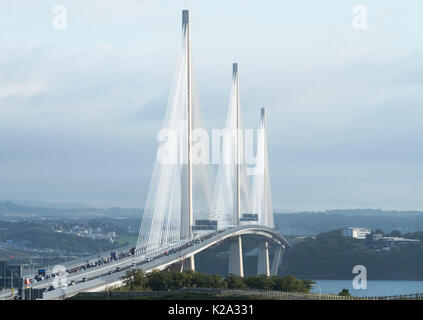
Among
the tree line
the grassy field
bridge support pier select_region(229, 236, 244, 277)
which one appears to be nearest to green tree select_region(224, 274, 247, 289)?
the tree line

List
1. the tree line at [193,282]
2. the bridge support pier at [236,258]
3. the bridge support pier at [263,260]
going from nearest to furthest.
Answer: the tree line at [193,282] → the bridge support pier at [236,258] → the bridge support pier at [263,260]

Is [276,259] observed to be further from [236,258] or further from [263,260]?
[236,258]

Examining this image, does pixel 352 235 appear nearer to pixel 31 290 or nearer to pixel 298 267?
pixel 298 267

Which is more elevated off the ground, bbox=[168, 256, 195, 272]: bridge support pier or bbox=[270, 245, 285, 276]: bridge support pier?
bbox=[168, 256, 195, 272]: bridge support pier

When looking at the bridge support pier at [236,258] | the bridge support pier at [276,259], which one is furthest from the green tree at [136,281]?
the bridge support pier at [276,259]

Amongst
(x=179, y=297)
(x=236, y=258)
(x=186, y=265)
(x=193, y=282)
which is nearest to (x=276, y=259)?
(x=236, y=258)

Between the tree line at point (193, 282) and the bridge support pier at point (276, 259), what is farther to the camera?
the bridge support pier at point (276, 259)

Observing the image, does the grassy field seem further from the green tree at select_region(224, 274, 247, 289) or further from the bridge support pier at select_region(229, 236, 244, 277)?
the bridge support pier at select_region(229, 236, 244, 277)

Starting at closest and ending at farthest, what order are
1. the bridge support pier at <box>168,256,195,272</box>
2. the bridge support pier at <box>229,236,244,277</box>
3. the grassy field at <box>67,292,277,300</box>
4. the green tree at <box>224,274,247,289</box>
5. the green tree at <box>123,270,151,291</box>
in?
the grassy field at <box>67,292,277,300</box>, the green tree at <box>123,270,151,291</box>, the green tree at <box>224,274,247,289</box>, the bridge support pier at <box>168,256,195,272</box>, the bridge support pier at <box>229,236,244,277</box>

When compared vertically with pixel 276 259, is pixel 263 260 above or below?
above

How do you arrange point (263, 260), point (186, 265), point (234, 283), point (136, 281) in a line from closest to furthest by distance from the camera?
1. point (136, 281)
2. point (234, 283)
3. point (186, 265)
4. point (263, 260)

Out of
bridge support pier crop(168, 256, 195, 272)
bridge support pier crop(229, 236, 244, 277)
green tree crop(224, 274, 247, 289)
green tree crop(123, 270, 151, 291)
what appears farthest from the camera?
bridge support pier crop(229, 236, 244, 277)

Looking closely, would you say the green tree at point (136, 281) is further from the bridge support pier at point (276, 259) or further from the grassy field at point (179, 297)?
the bridge support pier at point (276, 259)

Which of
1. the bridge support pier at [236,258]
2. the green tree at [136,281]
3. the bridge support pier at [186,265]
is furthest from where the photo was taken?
the bridge support pier at [236,258]
